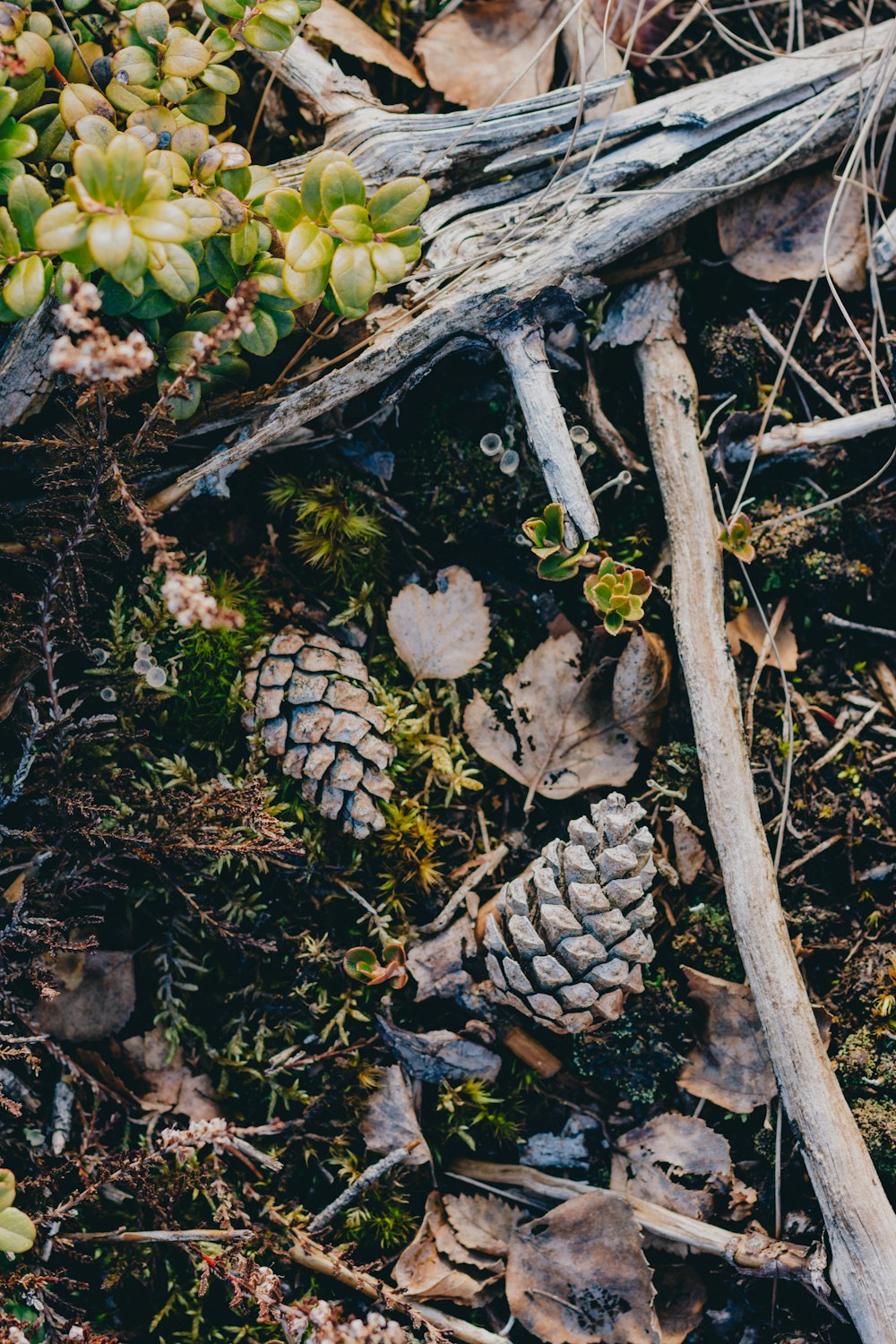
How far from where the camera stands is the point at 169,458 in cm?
354

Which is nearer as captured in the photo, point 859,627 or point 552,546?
point 552,546

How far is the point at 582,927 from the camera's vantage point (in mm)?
3256

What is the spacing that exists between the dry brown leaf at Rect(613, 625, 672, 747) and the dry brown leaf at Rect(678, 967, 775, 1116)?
0.93m

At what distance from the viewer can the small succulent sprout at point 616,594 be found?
3.46 m

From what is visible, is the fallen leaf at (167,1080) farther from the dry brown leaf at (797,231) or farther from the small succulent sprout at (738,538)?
the dry brown leaf at (797,231)

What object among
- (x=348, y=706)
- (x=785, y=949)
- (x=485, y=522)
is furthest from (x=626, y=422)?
(x=785, y=949)

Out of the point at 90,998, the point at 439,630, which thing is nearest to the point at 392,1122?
the point at 90,998

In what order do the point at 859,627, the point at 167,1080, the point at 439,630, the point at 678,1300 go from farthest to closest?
the point at 859,627, the point at 439,630, the point at 167,1080, the point at 678,1300

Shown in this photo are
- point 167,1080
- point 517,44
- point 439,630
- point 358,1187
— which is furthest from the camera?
point 517,44

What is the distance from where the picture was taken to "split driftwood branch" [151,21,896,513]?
11.1ft

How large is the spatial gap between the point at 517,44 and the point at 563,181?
852 millimetres

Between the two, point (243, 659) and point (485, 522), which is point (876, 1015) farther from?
point (243, 659)

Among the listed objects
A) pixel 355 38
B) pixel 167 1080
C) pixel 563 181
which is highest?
pixel 355 38

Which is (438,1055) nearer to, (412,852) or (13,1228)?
(412,852)
